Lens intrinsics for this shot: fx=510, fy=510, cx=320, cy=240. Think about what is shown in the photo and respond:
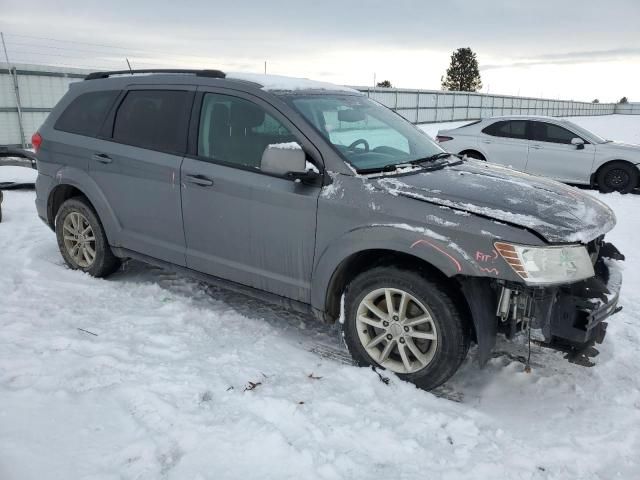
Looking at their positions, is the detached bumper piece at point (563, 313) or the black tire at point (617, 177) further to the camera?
the black tire at point (617, 177)

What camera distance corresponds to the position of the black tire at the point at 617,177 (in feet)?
30.7

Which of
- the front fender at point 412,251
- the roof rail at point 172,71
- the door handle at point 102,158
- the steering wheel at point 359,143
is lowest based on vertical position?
the front fender at point 412,251

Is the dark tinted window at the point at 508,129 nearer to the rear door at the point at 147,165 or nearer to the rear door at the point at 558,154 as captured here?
the rear door at the point at 558,154

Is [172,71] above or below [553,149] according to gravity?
above

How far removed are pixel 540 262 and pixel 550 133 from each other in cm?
826

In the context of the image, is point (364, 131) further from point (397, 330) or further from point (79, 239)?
point (79, 239)

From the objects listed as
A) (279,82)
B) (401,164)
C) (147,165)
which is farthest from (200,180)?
(401,164)

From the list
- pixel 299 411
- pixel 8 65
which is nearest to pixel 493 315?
pixel 299 411

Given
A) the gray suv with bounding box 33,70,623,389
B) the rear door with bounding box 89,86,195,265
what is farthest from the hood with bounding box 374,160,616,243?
the rear door with bounding box 89,86,195,265

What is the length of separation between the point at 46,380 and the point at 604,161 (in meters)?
9.70

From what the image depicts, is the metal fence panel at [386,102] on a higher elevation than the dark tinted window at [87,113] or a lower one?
higher

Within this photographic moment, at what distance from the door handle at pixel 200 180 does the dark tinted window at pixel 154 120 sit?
0.26 metres

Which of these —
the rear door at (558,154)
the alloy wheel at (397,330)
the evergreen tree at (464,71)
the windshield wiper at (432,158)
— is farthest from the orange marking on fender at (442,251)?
the evergreen tree at (464,71)

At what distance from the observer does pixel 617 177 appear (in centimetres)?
945
